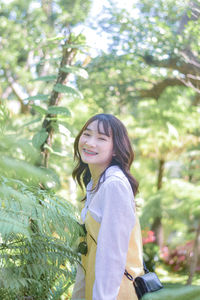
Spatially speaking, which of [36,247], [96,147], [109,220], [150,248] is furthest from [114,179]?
[150,248]

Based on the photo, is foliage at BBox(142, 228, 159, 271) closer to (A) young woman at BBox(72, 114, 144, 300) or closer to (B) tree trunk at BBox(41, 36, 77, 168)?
(B) tree trunk at BBox(41, 36, 77, 168)

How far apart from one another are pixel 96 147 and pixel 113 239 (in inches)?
19.6

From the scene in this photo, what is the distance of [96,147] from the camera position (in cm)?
173

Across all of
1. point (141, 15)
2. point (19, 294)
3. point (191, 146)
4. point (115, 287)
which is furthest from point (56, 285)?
point (191, 146)

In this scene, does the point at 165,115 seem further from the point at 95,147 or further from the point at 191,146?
the point at 95,147

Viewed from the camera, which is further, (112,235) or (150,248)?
(150,248)

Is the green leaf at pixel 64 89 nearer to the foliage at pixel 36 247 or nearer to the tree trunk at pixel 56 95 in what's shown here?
the tree trunk at pixel 56 95

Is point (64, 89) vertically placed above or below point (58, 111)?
above

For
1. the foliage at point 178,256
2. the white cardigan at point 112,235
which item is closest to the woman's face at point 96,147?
the white cardigan at point 112,235

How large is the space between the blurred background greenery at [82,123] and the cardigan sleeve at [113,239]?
0.25m

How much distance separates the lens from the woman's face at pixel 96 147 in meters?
1.74

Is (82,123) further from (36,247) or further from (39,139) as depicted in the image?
(36,247)

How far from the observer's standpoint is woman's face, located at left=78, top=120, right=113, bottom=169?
5.70ft

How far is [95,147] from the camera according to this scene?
173 centimetres
